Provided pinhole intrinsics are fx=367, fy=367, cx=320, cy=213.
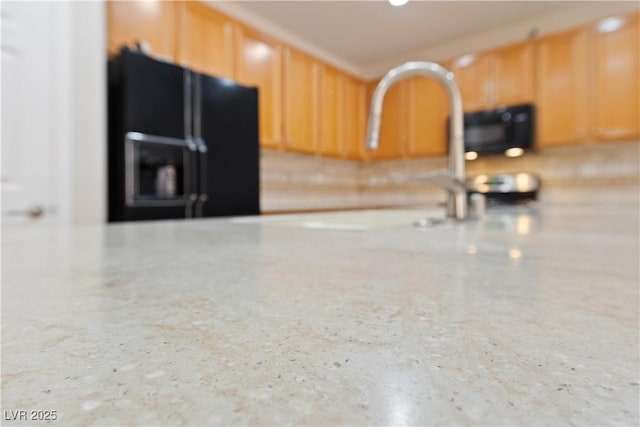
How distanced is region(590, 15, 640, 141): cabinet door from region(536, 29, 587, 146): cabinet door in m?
0.07

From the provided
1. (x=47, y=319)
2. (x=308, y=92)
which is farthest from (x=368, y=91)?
(x=47, y=319)

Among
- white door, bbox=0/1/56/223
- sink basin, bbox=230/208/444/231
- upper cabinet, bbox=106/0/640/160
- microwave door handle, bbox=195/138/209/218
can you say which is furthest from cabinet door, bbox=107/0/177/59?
sink basin, bbox=230/208/444/231

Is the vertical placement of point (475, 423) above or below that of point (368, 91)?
below

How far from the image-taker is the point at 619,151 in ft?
8.82

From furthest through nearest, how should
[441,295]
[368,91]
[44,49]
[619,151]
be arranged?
[368,91]
[619,151]
[44,49]
[441,295]

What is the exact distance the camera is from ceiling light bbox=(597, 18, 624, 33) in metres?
2.32

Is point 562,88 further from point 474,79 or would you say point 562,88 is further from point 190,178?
point 190,178

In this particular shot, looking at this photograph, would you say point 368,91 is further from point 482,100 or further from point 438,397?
point 438,397

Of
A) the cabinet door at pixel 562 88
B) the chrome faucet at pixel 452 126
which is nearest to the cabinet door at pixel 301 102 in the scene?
the cabinet door at pixel 562 88

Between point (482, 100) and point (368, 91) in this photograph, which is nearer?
point (482, 100)

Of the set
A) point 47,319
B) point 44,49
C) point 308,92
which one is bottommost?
point 47,319

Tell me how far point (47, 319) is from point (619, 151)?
3.46 m

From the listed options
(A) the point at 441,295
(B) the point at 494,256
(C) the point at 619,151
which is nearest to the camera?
(A) the point at 441,295

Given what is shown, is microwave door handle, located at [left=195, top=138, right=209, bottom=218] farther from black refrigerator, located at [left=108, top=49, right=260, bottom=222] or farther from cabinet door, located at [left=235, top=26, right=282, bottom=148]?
cabinet door, located at [left=235, top=26, right=282, bottom=148]
